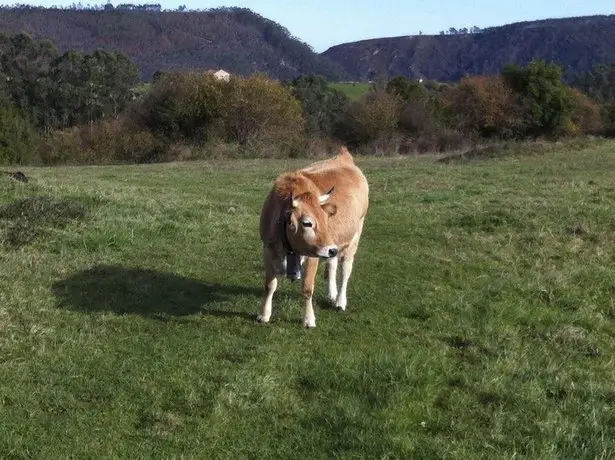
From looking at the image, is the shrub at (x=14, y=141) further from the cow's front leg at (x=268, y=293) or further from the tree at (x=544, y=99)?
the cow's front leg at (x=268, y=293)

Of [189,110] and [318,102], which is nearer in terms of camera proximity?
[189,110]

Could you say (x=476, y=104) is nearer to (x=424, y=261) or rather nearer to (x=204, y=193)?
(x=204, y=193)

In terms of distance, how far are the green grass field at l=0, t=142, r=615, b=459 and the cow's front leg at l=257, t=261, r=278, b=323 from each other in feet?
0.47

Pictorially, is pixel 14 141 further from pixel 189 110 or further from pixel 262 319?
pixel 262 319

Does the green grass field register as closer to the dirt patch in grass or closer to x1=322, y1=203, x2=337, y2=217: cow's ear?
the dirt patch in grass

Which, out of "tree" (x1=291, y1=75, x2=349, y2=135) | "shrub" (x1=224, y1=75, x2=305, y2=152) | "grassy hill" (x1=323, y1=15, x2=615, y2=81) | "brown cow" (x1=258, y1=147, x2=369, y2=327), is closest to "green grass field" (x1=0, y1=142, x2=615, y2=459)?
"brown cow" (x1=258, y1=147, x2=369, y2=327)

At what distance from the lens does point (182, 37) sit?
505ft

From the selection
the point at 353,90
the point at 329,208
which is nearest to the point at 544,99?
the point at 353,90

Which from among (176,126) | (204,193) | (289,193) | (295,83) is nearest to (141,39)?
(295,83)

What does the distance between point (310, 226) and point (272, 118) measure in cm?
4171

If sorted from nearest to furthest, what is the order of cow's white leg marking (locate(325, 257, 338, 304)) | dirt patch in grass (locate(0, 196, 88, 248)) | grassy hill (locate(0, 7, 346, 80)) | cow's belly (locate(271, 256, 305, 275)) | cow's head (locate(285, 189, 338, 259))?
cow's head (locate(285, 189, 338, 259)) → cow's belly (locate(271, 256, 305, 275)) → cow's white leg marking (locate(325, 257, 338, 304)) → dirt patch in grass (locate(0, 196, 88, 248)) → grassy hill (locate(0, 7, 346, 80))

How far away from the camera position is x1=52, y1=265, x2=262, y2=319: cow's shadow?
7.27m

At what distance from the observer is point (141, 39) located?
5901 inches

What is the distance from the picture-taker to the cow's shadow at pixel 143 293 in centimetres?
727
